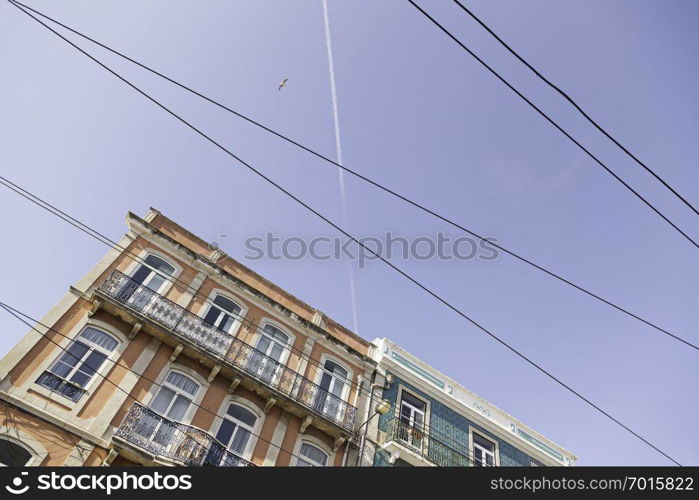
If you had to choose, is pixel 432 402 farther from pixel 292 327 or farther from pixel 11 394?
pixel 11 394

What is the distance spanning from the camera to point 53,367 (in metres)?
12.5

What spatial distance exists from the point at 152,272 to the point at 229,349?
3749 millimetres

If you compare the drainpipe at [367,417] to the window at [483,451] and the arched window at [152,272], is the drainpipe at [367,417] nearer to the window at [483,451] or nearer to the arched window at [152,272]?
the window at [483,451]

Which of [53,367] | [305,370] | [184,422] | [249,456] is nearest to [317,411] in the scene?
[305,370]

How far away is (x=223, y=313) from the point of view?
16.8 metres

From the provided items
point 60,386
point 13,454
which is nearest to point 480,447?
point 60,386

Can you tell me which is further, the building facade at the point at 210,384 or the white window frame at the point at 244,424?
the white window frame at the point at 244,424

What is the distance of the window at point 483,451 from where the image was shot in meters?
19.1

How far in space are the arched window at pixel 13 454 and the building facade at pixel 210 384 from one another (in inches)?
0.9

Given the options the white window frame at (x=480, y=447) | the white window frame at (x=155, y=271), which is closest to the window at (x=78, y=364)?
the white window frame at (x=155, y=271)

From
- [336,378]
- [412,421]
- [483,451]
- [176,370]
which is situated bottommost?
[176,370]

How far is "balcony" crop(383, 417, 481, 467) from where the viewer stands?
1673 centimetres

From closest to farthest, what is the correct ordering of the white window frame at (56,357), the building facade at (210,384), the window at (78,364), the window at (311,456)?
the white window frame at (56,357)
the building facade at (210,384)
the window at (78,364)
the window at (311,456)

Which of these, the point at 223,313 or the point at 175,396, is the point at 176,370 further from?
the point at 223,313
